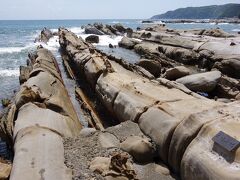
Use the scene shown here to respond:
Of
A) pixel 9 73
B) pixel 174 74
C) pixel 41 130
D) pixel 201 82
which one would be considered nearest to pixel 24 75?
pixel 9 73

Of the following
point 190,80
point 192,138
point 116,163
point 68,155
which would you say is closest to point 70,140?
point 68,155

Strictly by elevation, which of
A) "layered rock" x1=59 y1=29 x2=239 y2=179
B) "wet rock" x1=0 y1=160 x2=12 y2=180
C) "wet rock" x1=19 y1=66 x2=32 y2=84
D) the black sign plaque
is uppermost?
the black sign plaque

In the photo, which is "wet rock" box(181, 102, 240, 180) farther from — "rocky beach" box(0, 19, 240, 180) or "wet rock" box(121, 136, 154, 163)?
"wet rock" box(121, 136, 154, 163)

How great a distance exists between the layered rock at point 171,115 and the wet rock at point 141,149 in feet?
0.25

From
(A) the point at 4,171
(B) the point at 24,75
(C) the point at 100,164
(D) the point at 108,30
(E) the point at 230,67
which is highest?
(C) the point at 100,164

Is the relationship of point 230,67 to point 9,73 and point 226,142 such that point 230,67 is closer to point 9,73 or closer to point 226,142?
point 226,142

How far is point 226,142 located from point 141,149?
1957mm

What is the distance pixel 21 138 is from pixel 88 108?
4423mm

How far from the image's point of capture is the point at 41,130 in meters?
7.60

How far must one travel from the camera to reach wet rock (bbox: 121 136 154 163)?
6836mm

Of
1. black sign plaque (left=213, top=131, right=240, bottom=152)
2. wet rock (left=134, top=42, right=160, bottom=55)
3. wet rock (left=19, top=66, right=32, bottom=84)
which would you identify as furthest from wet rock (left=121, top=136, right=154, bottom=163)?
wet rock (left=134, top=42, right=160, bottom=55)

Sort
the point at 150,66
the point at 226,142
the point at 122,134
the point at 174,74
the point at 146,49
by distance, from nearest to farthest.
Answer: the point at 226,142, the point at 122,134, the point at 174,74, the point at 150,66, the point at 146,49

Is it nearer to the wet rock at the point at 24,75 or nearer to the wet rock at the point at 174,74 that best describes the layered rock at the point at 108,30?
the wet rock at the point at 24,75

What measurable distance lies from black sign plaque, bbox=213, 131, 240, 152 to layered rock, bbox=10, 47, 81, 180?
2641 millimetres
